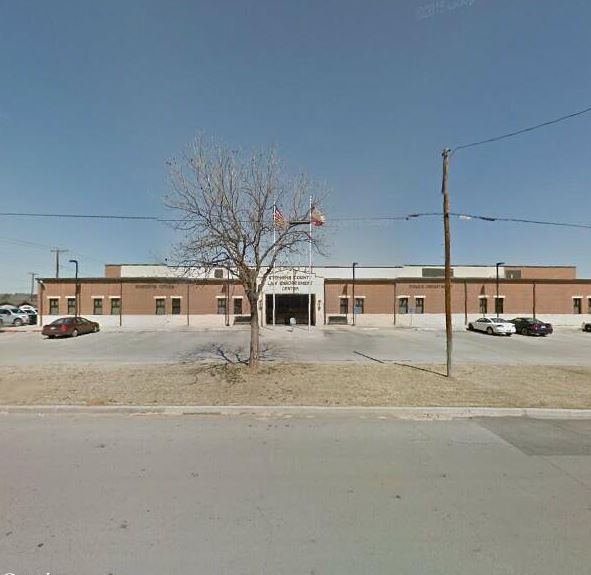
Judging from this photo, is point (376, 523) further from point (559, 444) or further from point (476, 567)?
point (559, 444)

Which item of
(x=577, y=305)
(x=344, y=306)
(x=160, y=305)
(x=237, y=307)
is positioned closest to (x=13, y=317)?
(x=160, y=305)

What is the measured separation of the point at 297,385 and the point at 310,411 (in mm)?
1944

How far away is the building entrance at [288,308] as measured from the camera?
36.2 metres

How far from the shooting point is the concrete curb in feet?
21.7

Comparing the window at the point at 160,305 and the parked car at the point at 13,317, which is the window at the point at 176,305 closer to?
the window at the point at 160,305

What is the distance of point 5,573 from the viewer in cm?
253

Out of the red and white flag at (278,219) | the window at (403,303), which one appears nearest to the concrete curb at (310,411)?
the red and white flag at (278,219)

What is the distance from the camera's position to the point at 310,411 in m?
6.67

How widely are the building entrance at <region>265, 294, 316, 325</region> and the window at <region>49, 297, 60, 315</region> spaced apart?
1954 cm

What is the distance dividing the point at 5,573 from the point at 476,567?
333cm

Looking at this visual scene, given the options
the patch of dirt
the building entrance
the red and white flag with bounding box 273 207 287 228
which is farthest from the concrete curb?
the building entrance

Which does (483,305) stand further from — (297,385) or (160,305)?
(297,385)

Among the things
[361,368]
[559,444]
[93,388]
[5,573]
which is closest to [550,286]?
[361,368]

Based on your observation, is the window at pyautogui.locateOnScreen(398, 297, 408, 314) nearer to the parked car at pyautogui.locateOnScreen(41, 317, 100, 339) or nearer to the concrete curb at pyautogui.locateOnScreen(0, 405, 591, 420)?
the parked car at pyautogui.locateOnScreen(41, 317, 100, 339)
